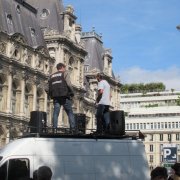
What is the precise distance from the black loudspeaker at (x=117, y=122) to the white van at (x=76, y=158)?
36.2 inches

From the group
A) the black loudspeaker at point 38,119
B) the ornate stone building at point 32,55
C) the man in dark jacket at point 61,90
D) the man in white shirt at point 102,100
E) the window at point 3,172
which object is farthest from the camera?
the ornate stone building at point 32,55

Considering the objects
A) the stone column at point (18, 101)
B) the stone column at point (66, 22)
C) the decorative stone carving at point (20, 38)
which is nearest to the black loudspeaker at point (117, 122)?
the decorative stone carving at point (20, 38)

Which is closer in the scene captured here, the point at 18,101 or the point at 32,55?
the point at 18,101

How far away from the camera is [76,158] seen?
12453 millimetres

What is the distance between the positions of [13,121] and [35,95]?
18.2 ft

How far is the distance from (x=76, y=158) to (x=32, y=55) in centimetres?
3766

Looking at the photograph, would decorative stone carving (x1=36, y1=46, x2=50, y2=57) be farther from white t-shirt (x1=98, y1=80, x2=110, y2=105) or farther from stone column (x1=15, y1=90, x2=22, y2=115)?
white t-shirt (x1=98, y1=80, x2=110, y2=105)

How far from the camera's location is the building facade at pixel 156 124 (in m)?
89.9

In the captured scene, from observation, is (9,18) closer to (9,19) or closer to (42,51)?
(9,19)

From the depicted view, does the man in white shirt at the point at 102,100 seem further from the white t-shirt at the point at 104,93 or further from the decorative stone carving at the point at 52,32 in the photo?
the decorative stone carving at the point at 52,32

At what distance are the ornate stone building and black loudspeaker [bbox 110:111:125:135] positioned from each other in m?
27.8

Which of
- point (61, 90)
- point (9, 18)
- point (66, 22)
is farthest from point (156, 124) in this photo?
point (61, 90)

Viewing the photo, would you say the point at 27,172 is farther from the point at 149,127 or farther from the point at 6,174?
the point at 149,127

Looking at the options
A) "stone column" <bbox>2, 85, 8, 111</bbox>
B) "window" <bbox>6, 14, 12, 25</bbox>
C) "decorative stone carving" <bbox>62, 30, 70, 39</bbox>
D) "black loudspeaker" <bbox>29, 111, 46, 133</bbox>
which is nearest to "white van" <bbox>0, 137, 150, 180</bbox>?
"black loudspeaker" <bbox>29, 111, 46, 133</bbox>
